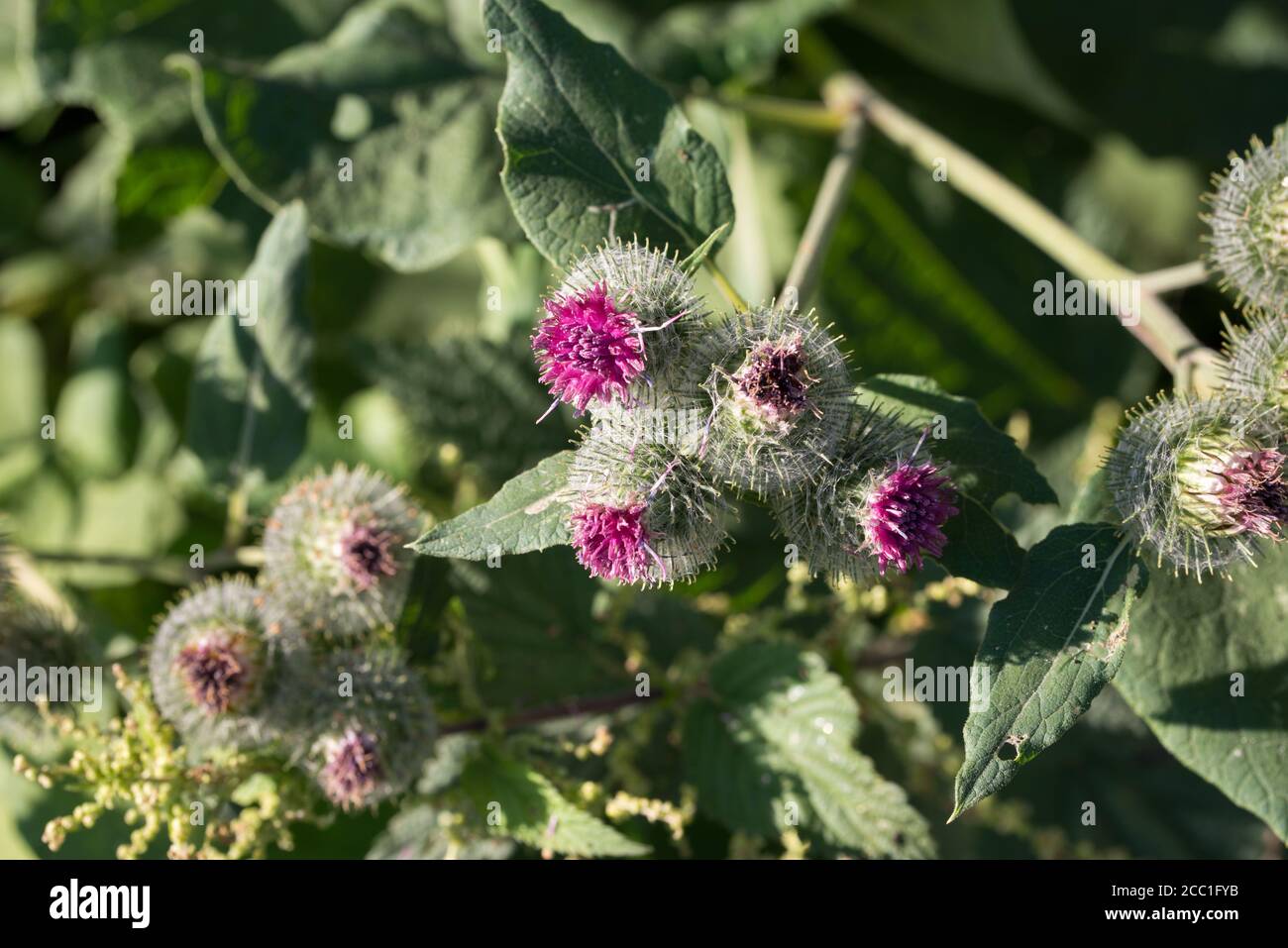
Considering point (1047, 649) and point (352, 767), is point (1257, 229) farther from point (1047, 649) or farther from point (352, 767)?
point (352, 767)

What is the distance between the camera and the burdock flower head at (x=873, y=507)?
2314 mm

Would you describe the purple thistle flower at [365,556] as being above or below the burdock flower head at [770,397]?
below

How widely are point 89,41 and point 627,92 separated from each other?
274cm

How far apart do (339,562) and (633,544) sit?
3.60 feet

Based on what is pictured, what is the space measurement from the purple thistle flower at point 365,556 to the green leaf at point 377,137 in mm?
1163

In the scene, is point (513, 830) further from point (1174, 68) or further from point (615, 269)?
point (1174, 68)

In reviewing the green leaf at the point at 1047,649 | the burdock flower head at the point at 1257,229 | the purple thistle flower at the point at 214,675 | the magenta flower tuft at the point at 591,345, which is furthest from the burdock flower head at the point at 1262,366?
the purple thistle flower at the point at 214,675

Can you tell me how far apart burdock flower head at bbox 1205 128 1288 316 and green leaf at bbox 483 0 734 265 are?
1.25 meters

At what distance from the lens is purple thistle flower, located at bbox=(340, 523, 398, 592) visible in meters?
3.04

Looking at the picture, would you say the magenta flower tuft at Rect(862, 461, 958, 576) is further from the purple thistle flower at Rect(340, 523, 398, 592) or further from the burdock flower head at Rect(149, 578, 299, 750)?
the burdock flower head at Rect(149, 578, 299, 750)

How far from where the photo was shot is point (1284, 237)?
2.71 m

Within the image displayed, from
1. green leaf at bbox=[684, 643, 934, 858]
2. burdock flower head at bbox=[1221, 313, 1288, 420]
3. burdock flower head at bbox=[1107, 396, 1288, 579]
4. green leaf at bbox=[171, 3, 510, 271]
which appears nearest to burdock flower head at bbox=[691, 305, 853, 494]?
burdock flower head at bbox=[1107, 396, 1288, 579]

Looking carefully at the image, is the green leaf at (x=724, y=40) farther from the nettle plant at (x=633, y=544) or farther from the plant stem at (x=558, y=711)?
the plant stem at (x=558, y=711)
